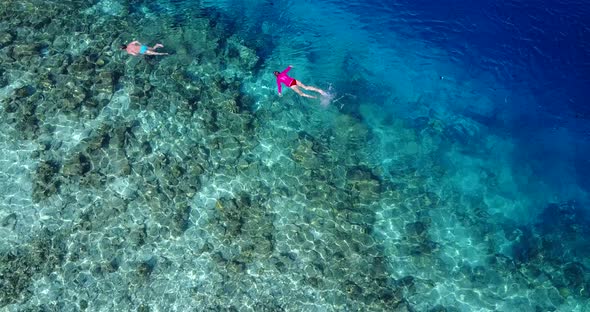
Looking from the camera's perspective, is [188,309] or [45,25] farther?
[45,25]

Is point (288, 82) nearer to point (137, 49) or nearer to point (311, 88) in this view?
point (311, 88)

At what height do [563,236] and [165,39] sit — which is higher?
[165,39]

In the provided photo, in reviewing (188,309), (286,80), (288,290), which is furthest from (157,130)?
Answer: (288,290)

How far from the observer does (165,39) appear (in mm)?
27844

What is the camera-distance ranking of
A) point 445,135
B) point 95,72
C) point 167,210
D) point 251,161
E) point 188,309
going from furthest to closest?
point 445,135
point 95,72
point 251,161
point 167,210
point 188,309

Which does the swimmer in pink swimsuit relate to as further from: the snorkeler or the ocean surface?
the snorkeler

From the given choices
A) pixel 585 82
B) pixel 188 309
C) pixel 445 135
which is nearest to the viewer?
pixel 188 309

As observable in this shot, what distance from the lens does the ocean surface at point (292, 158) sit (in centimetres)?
1894

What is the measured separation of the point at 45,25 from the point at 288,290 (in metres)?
24.2

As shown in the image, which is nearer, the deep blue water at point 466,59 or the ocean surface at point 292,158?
the ocean surface at point 292,158

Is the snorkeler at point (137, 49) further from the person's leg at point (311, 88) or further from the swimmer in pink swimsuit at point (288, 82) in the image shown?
the person's leg at point (311, 88)

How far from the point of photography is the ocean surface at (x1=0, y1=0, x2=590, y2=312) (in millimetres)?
18938

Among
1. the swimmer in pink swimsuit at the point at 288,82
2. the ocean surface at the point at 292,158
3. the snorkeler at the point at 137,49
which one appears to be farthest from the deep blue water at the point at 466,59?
the snorkeler at the point at 137,49

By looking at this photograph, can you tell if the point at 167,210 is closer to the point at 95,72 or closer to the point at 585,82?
the point at 95,72
